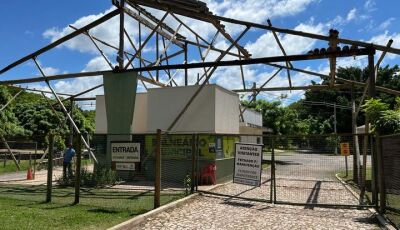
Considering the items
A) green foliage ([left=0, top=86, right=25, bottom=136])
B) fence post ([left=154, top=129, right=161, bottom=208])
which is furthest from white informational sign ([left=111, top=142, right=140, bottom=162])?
green foliage ([left=0, top=86, right=25, bottom=136])

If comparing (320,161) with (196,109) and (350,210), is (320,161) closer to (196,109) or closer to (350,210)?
(350,210)

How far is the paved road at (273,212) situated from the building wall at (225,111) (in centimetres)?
378

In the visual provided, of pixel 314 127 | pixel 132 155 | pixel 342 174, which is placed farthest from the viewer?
pixel 314 127

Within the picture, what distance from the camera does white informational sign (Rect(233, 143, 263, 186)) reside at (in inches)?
521

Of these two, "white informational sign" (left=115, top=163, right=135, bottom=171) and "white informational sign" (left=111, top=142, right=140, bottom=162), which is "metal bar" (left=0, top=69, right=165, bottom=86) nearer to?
"white informational sign" (left=111, top=142, right=140, bottom=162)

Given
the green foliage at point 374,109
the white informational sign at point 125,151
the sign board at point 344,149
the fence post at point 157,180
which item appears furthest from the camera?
the sign board at point 344,149

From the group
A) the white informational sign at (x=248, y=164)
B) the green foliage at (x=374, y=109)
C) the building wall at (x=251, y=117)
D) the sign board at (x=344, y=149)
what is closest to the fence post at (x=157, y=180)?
the white informational sign at (x=248, y=164)

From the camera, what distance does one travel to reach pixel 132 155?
1278cm

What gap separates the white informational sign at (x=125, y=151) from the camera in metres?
12.7

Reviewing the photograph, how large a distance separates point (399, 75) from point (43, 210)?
65.2m

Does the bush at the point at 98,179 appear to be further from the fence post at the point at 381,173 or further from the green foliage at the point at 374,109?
the fence post at the point at 381,173

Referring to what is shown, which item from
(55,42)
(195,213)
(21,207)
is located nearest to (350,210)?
(195,213)

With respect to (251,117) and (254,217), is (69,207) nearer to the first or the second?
(254,217)

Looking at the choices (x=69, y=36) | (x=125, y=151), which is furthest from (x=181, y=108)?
(x=125, y=151)
